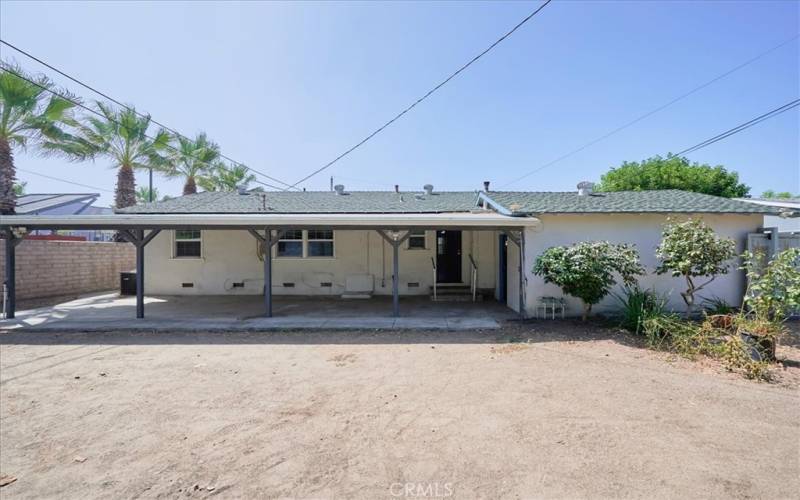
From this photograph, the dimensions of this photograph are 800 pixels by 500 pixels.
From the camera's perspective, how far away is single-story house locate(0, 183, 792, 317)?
8602 millimetres

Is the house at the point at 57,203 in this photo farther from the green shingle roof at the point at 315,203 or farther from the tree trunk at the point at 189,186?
the green shingle roof at the point at 315,203

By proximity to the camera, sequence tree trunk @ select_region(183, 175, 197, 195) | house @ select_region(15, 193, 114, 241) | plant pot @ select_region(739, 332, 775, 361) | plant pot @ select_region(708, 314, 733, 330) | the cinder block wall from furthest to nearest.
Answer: tree trunk @ select_region(183, 175, 197, 195), house @ select_region(15, 193, 114, 241), the cinder block wall, plant pot @ select_region(708, 314, 733, 330), plant pot @ select_region(739, 332, 775, 361)

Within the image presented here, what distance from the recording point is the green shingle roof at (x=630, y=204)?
8320 millimetres

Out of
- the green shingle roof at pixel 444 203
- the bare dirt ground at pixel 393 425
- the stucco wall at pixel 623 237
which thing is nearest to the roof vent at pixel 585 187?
the green shingle roof at pixel 444 203

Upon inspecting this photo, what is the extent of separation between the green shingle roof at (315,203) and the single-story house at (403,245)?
6 cm

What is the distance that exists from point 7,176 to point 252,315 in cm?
1089

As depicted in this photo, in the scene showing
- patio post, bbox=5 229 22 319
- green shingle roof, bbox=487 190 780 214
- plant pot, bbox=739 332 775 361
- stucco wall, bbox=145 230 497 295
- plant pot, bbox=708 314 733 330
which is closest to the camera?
plant pot, bbox=739 332 775 361

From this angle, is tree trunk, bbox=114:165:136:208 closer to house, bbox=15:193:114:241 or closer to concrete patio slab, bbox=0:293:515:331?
house, bbox=15:193:114:241

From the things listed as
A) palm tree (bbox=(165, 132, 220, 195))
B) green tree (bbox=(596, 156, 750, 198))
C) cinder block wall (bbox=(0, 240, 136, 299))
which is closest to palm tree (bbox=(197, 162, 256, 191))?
palm tree (bbox=(165, 132, 220, 195))

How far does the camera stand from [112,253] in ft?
46.5

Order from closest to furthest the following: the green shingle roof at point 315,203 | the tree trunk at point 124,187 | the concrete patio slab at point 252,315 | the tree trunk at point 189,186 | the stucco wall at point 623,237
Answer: the concrete patio slab at point 252,315 < the stucco wall at point 623,237 < the green shingle roof at point 315,203 < the tree trunk at point 124,187 < the tree trunk at point 189,186

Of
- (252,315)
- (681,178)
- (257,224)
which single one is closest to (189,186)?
(252,315)

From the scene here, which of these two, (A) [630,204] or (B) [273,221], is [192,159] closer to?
(B) [273,221]

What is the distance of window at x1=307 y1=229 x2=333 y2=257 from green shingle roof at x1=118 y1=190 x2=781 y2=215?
0.93 metres
